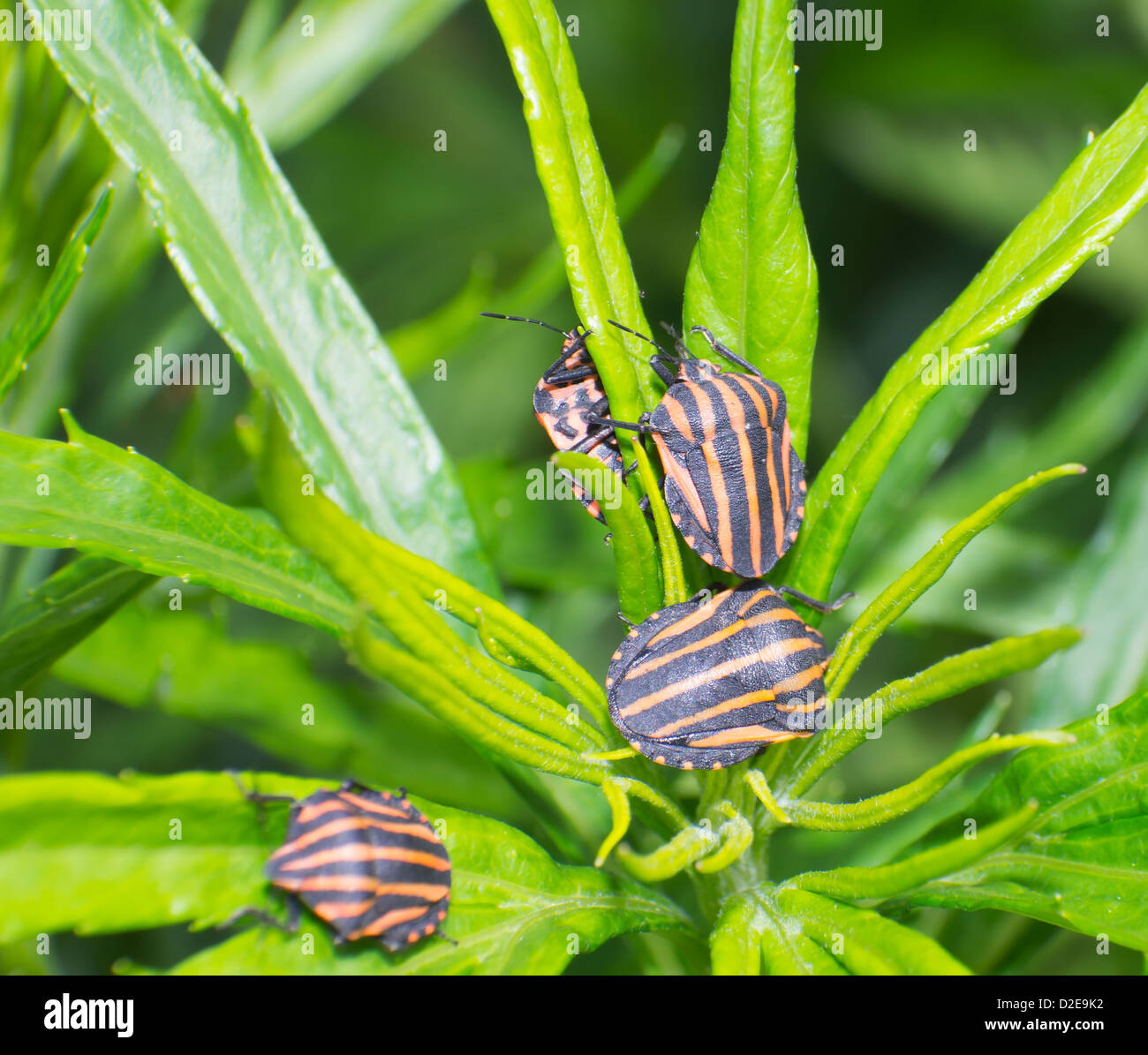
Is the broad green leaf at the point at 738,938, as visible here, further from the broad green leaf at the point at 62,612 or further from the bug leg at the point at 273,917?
the broad green leaf at the point at 62,612

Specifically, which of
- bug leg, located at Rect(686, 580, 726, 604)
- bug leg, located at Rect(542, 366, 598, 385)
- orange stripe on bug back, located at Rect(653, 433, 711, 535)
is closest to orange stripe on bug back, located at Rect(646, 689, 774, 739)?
bug leg, located at Rect(686, 580, 726, 604)

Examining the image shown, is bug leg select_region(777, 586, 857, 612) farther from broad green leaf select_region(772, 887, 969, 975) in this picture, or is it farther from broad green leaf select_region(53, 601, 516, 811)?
broad green leaf select_region(53, 601, 516, 811)

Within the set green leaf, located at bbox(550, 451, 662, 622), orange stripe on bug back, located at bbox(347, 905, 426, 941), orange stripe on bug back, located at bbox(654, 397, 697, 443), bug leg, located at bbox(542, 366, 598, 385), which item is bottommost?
orange stripe on bug back, located at bbox(347, 905, 426, 941)

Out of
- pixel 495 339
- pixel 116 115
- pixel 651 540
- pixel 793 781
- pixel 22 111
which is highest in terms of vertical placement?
pixel 495 339

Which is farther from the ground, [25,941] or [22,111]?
[22,111]

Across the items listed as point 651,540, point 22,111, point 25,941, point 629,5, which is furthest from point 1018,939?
point 629,5
